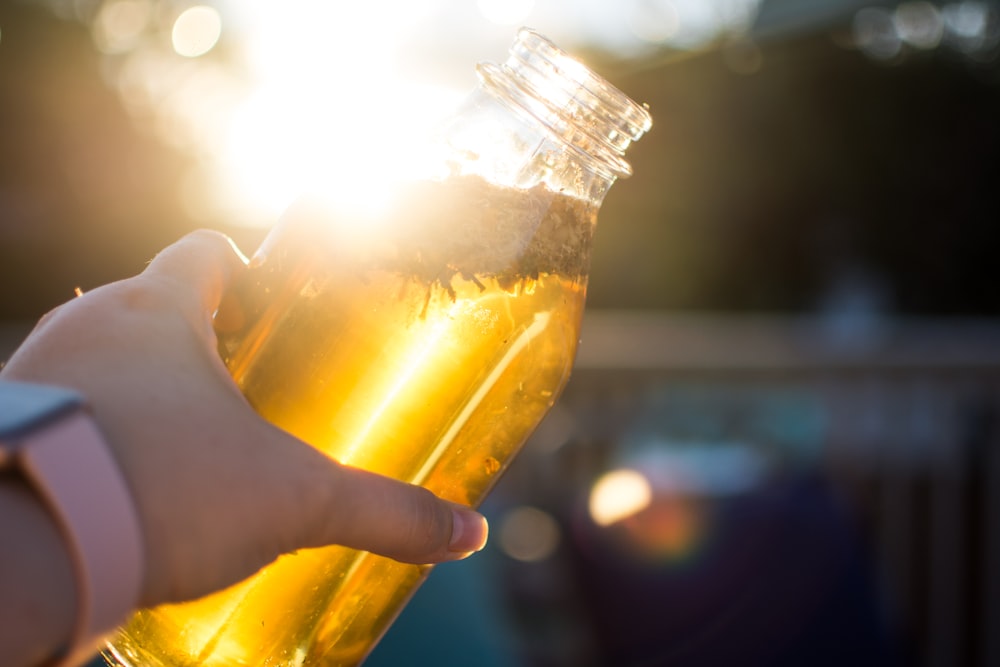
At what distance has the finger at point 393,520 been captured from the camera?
0.77 meters

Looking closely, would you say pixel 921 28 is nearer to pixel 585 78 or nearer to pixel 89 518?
pixel 585 78

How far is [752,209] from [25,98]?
899 centimetres

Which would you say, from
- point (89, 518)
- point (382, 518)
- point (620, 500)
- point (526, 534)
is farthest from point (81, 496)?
point (526, 534)

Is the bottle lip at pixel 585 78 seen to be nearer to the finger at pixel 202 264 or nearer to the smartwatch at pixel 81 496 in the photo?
the finger at pixel 202 264

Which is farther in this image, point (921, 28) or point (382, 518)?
point (921, 28)

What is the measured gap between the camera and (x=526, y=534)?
4418mm

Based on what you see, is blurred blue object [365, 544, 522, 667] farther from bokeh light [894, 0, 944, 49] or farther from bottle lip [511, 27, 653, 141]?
bokeh light [894, 0, 944, 49]

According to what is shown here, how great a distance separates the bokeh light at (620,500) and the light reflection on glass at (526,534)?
102 cm

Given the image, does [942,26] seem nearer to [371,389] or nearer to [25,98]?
[25,98]

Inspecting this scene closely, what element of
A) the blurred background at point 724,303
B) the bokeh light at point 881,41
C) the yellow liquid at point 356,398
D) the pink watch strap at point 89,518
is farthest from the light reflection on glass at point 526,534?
the bokeh light at point 881,41

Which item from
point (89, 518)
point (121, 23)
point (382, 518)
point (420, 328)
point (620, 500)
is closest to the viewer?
point (89, 518)

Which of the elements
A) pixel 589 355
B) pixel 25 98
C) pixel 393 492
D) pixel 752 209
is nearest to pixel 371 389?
pixel 393 492

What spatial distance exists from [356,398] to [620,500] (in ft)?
5.52

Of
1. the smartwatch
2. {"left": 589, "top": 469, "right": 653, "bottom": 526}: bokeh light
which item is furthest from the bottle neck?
{"left": 589, "top": 469, "right": 653, "bottom": 526}: bokeh light
